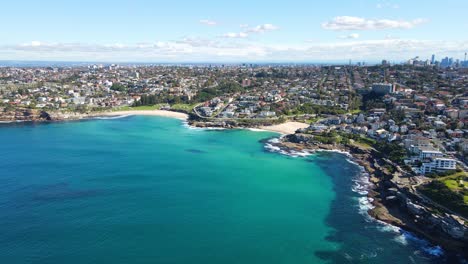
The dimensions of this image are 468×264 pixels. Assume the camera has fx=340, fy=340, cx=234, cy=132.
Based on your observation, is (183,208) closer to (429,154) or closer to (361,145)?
(429,154)

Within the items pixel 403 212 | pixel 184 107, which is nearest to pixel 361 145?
pixel 403 212

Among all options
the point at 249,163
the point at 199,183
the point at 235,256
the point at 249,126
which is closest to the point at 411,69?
the point at 249,126

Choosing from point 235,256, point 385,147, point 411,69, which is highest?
point 411,69

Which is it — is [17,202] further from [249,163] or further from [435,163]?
[435,163]

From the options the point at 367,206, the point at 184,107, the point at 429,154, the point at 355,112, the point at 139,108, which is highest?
the point at 355,112

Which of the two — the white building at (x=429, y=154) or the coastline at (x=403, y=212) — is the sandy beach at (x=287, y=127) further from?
the white building at (x=429, y=154)

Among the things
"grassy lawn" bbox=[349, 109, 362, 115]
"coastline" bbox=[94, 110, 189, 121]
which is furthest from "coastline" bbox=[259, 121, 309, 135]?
"coastline" bbox=[94, 110, 189, 121]
